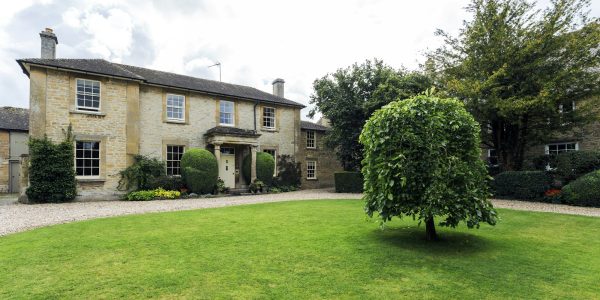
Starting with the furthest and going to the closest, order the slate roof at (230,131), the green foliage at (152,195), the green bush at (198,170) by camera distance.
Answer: the slate roof at (230,131) → the green bush at (198,170) → the green foliage at (152,195)

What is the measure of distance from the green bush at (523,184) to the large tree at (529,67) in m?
2.56

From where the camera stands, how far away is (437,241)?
6.75 meters

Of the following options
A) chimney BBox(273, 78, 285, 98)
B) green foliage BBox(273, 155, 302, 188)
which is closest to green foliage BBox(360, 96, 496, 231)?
green foliage BBox(273, 155, 302, 188)

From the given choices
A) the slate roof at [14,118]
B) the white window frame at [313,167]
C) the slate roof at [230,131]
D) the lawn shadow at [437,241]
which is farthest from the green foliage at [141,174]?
the lawn shadow at [437,241]

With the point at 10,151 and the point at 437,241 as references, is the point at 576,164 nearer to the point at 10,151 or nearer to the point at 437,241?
the point at 437,241

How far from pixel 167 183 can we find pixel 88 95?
602 centimetres

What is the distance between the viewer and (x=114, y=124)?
16.9m

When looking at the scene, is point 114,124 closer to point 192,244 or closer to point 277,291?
point 192,244

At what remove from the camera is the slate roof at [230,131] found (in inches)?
768

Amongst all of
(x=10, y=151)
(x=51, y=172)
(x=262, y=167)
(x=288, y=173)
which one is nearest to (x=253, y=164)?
(x=262, y=167)

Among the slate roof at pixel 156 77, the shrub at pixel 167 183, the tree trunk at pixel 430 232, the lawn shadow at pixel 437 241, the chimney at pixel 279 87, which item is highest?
the chimney at pixel 279 87

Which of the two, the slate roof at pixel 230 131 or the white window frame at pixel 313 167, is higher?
the slate roof at pixel 230 131

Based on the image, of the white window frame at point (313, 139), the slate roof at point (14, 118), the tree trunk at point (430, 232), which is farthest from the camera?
the white window frame at point (313, 139)

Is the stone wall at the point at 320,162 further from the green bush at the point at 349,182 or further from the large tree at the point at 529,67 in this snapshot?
the large tree at the point at 529,67
